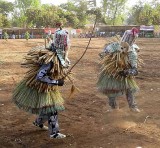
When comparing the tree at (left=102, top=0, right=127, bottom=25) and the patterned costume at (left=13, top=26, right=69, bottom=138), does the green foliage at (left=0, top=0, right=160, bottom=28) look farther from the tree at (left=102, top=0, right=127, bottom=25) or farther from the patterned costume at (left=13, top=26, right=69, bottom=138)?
the patterned costume at (left=13, top=26, right=69, bottom=138)

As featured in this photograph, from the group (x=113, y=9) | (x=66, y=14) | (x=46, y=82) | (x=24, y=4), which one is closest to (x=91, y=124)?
(x=46, y=82)

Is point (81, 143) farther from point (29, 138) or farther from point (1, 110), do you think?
point (1, 110)

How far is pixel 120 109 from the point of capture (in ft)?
29.1

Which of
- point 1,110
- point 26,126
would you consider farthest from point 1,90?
point 26,126

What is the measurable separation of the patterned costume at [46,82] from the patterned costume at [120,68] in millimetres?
2031

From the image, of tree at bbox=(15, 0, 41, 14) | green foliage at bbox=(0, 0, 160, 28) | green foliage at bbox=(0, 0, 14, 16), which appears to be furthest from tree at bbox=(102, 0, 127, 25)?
green foliage at bbox=(0, 0, 14, 16)

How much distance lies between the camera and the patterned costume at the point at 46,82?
6285 mm

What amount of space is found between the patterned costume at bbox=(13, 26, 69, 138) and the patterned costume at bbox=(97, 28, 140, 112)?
6.66ft

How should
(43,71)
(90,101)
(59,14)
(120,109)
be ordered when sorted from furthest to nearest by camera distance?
(59,14)
(90,101)
(120,109)
(43,71)

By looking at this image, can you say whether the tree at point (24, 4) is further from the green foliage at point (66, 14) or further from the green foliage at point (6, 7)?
the green foliage at point (6, 7)

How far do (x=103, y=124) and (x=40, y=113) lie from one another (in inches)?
66.3

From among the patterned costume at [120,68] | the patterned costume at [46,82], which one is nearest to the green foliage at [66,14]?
the patterned costume at [120,68]

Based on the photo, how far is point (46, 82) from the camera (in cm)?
625

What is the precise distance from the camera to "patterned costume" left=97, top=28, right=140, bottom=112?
814 cm
